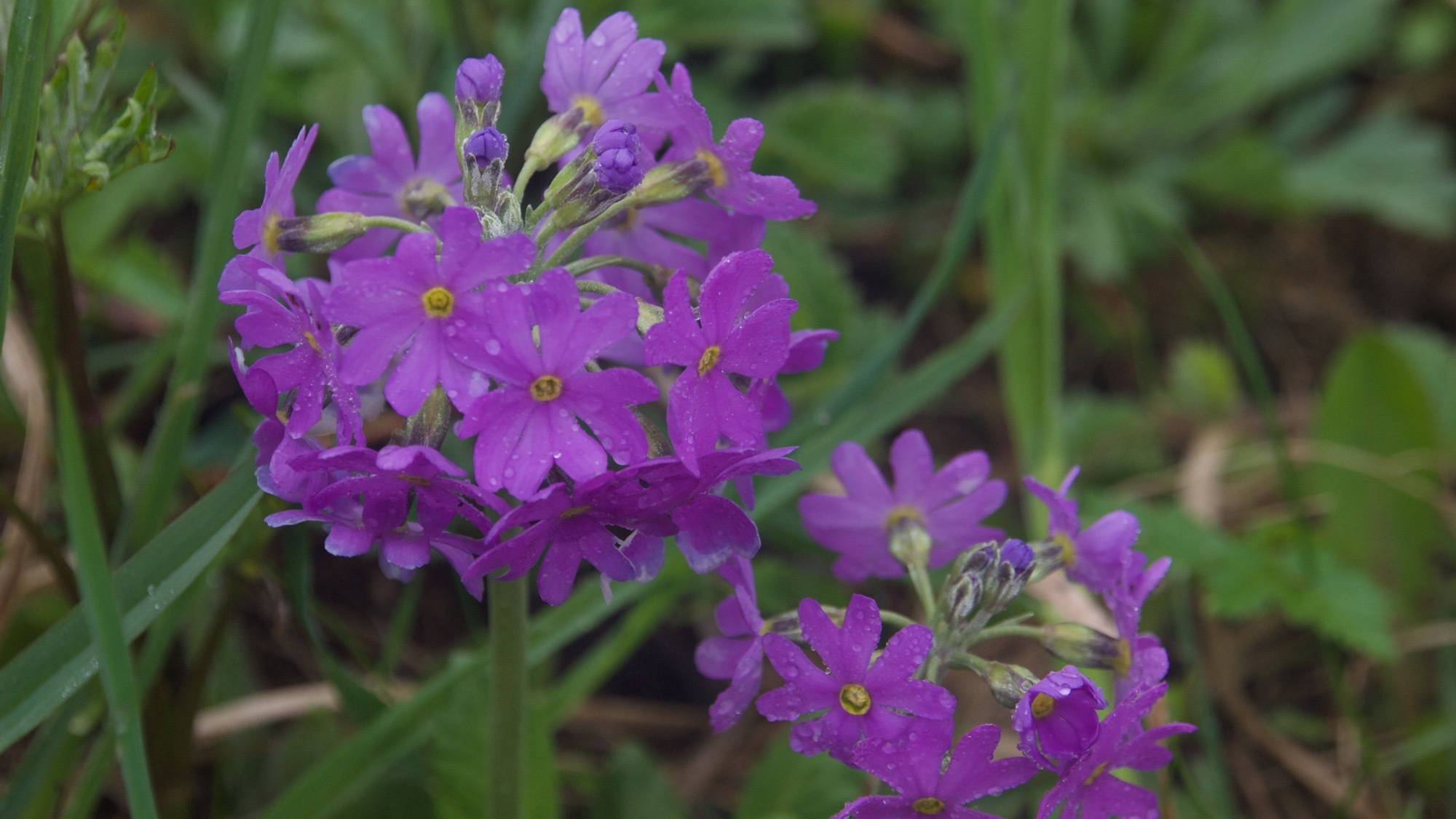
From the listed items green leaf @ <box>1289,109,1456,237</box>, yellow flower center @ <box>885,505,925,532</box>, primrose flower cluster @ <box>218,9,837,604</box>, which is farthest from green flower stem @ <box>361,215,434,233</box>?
green leaf @ <box>1289,109,1456,237</box>

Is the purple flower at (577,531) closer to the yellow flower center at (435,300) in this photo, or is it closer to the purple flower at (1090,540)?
the yellow flower center at (435,300)

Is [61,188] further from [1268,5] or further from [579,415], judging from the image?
[1268,5]

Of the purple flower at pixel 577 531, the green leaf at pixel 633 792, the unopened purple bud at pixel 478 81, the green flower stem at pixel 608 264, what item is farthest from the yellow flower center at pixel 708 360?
the green leaf at pixel 633 792

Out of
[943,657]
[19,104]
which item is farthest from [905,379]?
[19,104]

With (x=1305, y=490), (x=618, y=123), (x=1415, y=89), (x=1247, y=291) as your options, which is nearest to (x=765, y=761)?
(x=618, y=123)

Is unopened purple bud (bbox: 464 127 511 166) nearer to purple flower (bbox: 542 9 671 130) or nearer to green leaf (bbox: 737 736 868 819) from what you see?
purple flower (bbox: 542 9 671 130)
